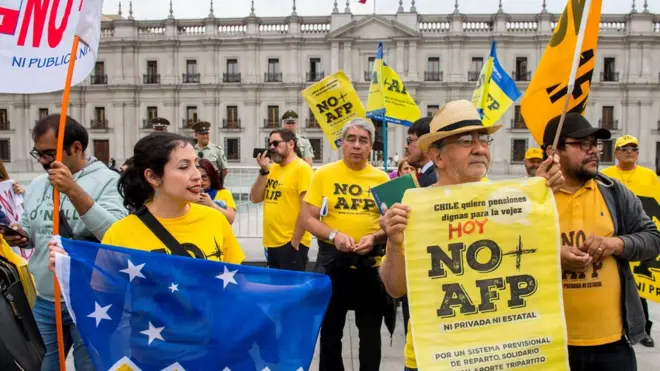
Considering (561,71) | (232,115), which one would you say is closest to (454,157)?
(561,71)

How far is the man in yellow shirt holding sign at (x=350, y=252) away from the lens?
138 inches

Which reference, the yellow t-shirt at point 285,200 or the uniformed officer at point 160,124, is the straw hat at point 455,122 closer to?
the yellow t-shirt at point 285,200

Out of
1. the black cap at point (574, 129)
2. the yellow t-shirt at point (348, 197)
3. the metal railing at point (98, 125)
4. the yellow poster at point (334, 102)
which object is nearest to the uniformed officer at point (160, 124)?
the yellow poster at point (334, 102)

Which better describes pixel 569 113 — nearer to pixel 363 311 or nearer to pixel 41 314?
pixel 363 311

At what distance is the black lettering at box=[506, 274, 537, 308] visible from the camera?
2043 millimetres

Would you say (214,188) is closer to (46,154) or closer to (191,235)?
(46,154)

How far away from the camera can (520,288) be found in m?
2.06

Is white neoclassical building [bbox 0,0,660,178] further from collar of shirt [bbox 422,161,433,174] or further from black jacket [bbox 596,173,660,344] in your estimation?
black jacket [bbox 596,173,660,344]

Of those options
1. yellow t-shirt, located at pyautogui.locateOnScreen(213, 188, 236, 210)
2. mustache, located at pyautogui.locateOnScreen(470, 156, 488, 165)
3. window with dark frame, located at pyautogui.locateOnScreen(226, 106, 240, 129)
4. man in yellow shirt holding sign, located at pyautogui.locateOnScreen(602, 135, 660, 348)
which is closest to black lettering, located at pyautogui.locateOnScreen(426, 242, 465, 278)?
mustache, located at pyautogui.locateOnScreen(470, 156, 488, 165)

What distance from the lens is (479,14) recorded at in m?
41.2

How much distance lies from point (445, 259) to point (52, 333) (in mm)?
2173

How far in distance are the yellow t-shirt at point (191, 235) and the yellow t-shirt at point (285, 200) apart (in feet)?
7.83

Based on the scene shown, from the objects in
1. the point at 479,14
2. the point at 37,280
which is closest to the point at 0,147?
the point at 479,14

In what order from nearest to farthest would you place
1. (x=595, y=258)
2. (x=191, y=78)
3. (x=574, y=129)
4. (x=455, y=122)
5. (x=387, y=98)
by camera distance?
(x=455, y=122) → (x=595, y=258) → (x=574, y=129) → (x=387, y=98) → (x=191, y=78)
